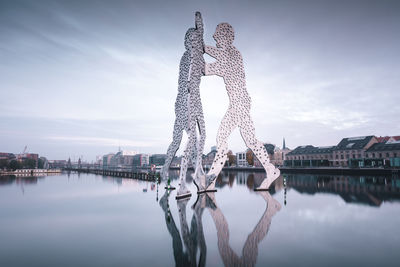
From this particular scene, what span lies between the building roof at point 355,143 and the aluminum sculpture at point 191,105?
172 feet

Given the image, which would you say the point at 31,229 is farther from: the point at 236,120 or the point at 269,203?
the point at 236,120

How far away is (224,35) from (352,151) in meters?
53.2

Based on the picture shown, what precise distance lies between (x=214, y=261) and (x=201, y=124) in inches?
517

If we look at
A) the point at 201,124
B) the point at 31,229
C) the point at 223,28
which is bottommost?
the point at 31,229

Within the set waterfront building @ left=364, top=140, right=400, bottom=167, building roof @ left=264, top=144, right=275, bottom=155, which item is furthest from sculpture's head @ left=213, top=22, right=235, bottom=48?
building roof @ left=264, top=144, right=275, bottom=155

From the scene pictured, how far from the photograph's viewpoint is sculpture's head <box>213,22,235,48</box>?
19.5m

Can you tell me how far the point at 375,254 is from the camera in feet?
21.8

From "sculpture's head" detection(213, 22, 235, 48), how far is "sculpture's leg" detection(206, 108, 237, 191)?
5376 mm

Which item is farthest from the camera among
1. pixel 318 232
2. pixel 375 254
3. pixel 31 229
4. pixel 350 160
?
pixel 350 160

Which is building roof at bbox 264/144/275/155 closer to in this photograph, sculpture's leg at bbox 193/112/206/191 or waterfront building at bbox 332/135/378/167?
waterfront building at bbox 332/135/378/167

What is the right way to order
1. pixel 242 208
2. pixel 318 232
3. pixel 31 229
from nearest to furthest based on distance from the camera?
pixel 318 232, pixel 31 229, pixel 242 208

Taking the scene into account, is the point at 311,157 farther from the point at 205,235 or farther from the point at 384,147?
the point at 205,235

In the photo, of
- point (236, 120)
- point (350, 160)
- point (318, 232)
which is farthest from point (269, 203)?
point (350, 160)

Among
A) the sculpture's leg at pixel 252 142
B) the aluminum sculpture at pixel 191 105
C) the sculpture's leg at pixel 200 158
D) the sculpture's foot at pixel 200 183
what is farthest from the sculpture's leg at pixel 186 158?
the sculpture's leg at pixel 252 142
